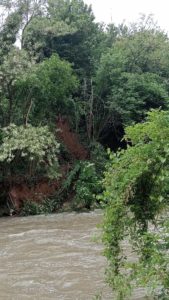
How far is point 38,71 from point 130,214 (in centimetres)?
1414

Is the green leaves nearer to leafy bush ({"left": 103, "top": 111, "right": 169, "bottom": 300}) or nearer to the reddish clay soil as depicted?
the reddish clay soil

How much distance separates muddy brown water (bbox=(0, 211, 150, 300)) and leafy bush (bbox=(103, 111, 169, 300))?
59 centimetres

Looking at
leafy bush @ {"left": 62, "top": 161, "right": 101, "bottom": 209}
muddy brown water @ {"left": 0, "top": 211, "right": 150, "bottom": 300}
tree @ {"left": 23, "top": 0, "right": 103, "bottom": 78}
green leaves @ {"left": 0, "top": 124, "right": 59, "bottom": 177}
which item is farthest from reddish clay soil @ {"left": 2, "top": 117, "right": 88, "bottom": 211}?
tree @ {"left": 23, "top": 0, "right": 103, "bottom": 78}

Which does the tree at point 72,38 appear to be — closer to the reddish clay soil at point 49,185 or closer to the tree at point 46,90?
the tree at point 46,90

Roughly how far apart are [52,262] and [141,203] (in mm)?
4456

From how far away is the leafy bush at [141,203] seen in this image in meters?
3.90

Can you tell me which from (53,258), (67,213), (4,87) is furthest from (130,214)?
(4,87)

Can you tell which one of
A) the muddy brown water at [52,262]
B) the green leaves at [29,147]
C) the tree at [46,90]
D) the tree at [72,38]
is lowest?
the muddy brown water at [52,262]

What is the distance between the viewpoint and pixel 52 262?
8570mm

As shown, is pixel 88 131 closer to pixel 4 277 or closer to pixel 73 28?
pixel 73 28

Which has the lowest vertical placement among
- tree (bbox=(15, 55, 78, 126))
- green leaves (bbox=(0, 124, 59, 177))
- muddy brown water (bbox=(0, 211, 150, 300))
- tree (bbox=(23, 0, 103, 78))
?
muddy brown water (bbox=(0, 211, 150, 300))

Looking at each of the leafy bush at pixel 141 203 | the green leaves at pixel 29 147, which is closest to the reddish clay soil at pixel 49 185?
the green leaves at pixel 29 147

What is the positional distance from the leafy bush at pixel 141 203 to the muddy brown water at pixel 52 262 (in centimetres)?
59

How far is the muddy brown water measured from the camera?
259 inches
